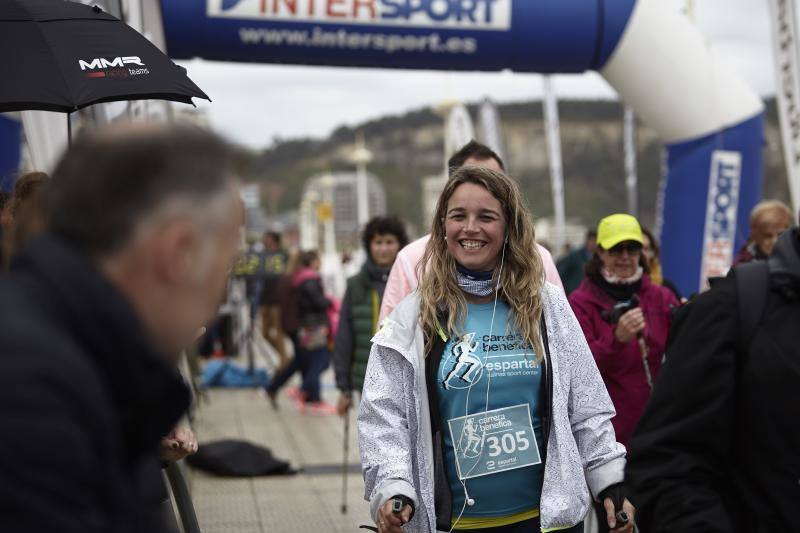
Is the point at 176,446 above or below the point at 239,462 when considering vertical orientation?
above

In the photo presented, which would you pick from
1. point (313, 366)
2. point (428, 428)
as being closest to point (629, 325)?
point (428, 428)

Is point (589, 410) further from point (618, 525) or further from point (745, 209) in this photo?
point (745, 209)

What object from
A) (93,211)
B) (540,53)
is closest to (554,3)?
(540,53)

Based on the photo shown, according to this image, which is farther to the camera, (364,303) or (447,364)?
(364,303)

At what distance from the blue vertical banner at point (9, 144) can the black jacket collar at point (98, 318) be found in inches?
263

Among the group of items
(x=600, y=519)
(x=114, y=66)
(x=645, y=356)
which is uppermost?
(x=114, y=66)

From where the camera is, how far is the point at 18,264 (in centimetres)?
126

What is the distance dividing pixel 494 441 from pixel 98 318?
7.18 ft

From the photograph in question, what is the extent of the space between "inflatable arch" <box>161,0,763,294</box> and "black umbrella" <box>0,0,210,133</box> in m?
3.85

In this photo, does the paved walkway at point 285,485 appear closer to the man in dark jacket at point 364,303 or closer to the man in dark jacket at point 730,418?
the man in dark jacket at point 364,303

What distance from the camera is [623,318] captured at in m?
4.78

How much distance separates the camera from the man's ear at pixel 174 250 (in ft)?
4.10

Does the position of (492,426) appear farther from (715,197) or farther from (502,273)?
(715,197)

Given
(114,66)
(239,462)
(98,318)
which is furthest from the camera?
(239,462)
